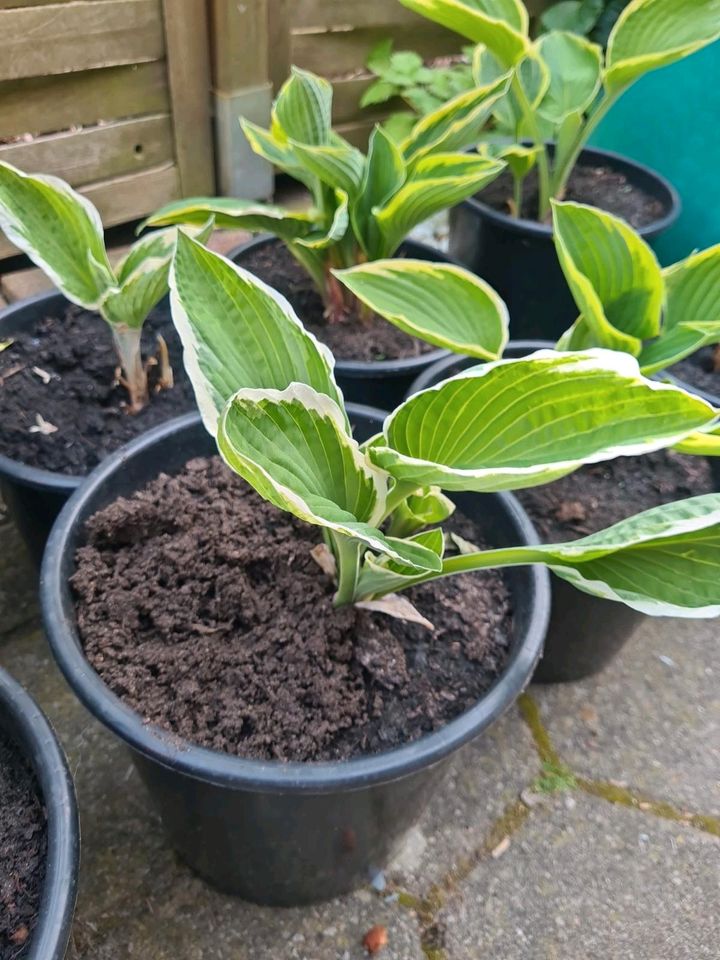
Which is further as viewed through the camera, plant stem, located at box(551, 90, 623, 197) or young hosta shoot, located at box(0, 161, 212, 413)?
plant stem, located at box(551, 90, 623, 197)

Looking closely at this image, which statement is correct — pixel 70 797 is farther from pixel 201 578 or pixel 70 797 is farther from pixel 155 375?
pixel 155 375

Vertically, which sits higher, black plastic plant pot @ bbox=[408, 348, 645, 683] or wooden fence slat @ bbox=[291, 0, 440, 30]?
wooden fence slat @ bbox=[291, 0, 440, 30]

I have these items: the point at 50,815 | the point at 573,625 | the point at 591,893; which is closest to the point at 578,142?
the point at 573,625

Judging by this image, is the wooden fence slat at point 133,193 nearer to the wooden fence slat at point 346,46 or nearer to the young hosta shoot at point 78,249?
the wooden fence slat at point 346,46

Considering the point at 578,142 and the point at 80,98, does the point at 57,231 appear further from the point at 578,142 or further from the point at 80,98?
the point at 578,142

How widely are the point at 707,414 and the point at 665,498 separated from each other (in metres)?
0.63

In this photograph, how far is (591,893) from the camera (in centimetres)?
103

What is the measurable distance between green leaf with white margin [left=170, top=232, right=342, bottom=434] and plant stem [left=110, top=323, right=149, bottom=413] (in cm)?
45

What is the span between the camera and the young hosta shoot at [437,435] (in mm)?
562

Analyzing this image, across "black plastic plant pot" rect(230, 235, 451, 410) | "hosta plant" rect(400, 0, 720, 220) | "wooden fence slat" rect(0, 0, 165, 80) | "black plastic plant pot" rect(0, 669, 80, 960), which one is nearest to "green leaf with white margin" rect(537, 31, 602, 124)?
"hosta plant" rect(400, 0, 720, 220)

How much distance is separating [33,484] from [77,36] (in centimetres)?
88

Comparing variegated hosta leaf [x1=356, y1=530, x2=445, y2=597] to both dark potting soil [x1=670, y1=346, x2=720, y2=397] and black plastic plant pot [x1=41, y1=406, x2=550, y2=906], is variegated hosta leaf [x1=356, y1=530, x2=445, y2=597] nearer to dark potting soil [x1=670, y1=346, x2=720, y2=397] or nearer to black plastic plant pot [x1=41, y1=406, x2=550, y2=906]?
black plastic plant pot [x1=41, y1=406, x2=550, y2=906]

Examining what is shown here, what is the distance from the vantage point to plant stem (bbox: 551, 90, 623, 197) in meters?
1.37

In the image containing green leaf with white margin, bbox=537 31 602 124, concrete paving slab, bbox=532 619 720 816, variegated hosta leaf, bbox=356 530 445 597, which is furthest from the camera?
green leaf with white margin, bbox=537 31 602 124
